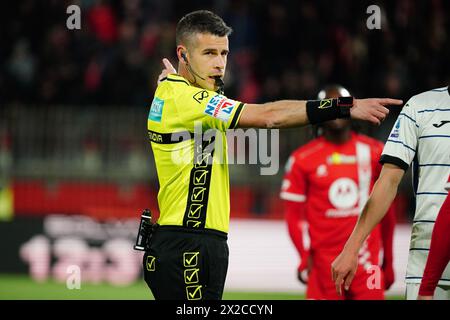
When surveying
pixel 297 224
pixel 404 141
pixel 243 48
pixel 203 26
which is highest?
pixel 243 48

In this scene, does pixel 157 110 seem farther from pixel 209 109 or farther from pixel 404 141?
pixel 404 141

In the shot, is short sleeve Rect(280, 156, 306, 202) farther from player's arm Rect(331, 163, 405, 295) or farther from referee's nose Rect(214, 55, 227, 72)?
player's arm Rect(331, 163, 405, 295)

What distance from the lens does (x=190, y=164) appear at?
5.07 meters

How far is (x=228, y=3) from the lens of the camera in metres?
15.4

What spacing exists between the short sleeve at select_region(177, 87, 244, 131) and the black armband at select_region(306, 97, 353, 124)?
1.33ft

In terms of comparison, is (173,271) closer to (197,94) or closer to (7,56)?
(197,94)

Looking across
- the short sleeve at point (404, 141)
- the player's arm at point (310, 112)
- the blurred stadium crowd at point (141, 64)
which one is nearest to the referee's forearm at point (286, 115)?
the player's arm at point (310, 112)

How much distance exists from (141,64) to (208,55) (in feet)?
30.6

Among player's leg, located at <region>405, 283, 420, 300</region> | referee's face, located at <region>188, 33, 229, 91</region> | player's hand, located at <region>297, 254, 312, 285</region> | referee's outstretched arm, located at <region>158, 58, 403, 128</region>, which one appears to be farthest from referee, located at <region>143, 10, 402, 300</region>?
player's hand, located at <region>297, 254, 312, 285</region>

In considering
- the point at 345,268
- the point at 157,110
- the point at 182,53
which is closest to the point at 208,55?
A: the point at 182,53

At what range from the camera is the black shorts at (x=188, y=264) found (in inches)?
198

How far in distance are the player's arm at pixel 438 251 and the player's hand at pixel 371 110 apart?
658 millimetres
